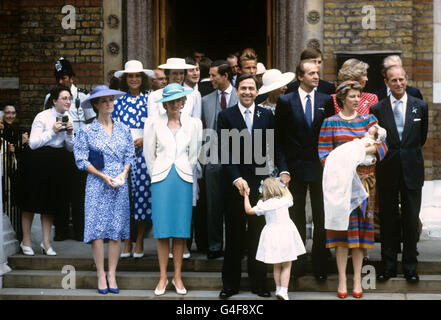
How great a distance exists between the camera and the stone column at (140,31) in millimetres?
9062

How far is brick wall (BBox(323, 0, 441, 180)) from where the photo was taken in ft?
28.8

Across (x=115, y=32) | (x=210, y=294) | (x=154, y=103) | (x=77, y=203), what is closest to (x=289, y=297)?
(x=210, y=294)

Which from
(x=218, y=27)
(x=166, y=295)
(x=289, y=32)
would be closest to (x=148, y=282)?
(x=166, y=295)

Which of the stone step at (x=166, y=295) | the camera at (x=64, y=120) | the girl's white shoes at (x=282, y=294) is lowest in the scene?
the stone step at (x=166, y=295)

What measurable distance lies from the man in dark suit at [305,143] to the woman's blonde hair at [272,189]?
1.22 feet

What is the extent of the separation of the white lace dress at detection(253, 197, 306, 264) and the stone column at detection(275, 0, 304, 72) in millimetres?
3647

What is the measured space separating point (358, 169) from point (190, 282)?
194 cm

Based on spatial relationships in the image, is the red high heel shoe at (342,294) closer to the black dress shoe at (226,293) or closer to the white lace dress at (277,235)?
the white lace dress at (277,235)

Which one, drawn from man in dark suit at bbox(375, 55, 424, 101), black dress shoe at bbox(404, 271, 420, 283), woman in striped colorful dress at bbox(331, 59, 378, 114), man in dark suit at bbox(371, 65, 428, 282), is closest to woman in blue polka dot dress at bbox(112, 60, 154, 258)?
woman in striped colorful dress at bbox(331, 59, 378, 114)

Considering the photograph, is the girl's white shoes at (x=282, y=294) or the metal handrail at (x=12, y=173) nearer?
the girl's white shoes at (x=282, y=294)

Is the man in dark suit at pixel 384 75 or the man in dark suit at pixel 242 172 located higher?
the man in dark suit at pixel 384 75

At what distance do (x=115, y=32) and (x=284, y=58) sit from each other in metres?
2.41

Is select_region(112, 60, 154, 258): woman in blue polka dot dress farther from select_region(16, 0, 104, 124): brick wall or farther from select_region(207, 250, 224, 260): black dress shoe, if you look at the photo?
select_region(16, 0, 104, 124): brick wall

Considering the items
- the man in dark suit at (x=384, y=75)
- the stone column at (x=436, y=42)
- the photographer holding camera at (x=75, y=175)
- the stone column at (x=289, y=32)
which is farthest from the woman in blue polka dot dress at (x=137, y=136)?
the stone column at (x=436, y=42)
